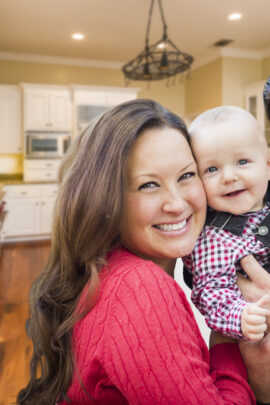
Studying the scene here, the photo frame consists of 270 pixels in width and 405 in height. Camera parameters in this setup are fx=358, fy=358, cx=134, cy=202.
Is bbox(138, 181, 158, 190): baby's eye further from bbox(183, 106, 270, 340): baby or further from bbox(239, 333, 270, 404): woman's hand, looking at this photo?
bbox(239, 333, 270, 404): woman's hand

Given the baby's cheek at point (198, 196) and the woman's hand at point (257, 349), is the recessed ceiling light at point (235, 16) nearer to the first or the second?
the baby's cheek at point (198, 196)

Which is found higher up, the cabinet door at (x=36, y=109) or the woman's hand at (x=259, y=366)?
the cabinet door at (x=36, y=109)

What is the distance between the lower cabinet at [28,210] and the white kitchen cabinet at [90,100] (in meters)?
1.36

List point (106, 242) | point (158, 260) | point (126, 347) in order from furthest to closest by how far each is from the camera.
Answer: point (158, 260), point (106, 242), point (126, 347)

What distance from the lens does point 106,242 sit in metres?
0.88

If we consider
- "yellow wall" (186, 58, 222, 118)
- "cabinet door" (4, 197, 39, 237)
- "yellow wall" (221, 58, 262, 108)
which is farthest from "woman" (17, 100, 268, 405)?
"yellow wall" (186, 58, 222, 118)

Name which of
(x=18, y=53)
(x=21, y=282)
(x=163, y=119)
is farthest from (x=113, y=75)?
(x=163, y=119)

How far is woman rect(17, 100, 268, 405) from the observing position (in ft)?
2.18

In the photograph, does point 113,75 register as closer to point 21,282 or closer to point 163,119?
point 21,282

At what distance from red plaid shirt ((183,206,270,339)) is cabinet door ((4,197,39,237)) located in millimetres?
5937

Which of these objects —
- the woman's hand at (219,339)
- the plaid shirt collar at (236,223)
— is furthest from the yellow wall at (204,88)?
the woman's hand at (219,339)

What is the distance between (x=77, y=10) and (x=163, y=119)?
4.42m

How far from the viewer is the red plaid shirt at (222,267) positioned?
34.3 inches

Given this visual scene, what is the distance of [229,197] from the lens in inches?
40.6
